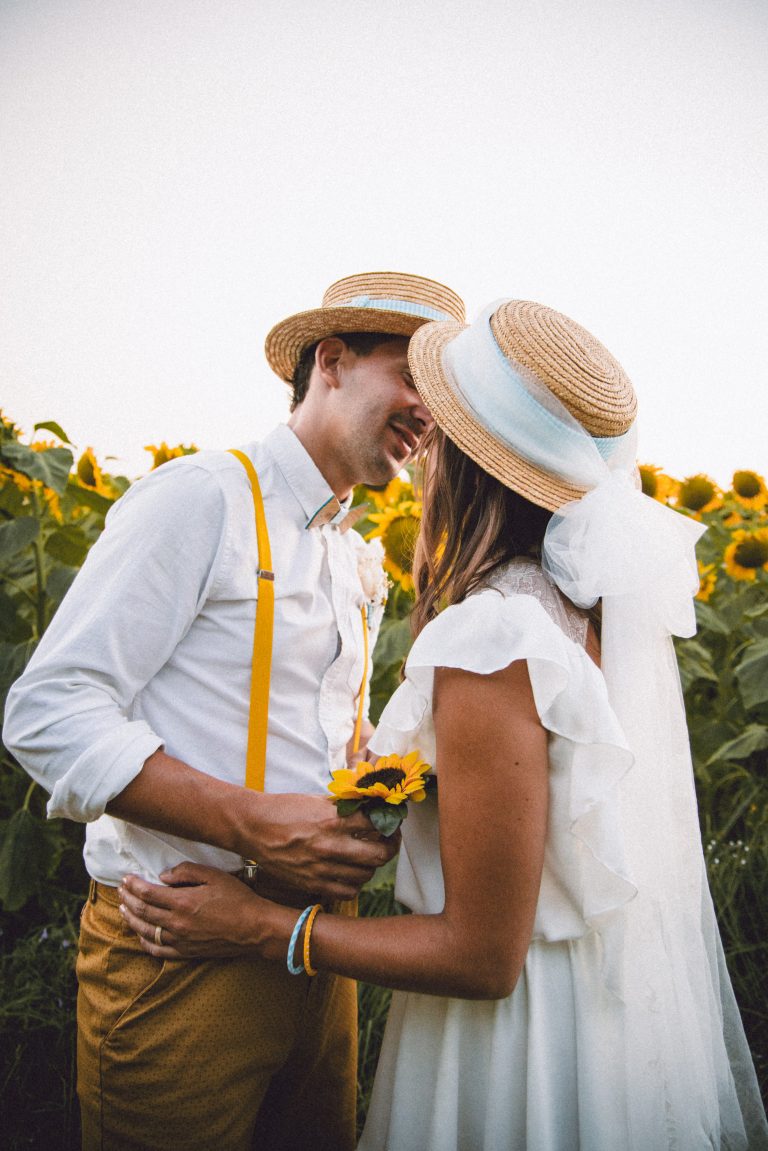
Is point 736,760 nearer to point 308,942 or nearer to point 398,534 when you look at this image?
point 398,534

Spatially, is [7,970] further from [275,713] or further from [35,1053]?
[275,713]

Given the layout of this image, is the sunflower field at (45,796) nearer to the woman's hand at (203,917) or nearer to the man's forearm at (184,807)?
the man's forearm at (184,807)

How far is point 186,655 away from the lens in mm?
1674

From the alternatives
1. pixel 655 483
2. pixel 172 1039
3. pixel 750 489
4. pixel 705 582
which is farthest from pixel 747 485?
pixel 172 1039

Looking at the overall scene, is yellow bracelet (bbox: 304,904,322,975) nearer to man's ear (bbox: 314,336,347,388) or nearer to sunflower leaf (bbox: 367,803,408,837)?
sunflower leaf (bbox: 367,803,408,837)

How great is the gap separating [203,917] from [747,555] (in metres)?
3.97

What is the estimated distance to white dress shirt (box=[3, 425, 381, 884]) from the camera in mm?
1479

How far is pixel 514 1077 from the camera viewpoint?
1426mm

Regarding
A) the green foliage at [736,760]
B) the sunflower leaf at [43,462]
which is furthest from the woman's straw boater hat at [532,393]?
the green foliage at [736,760]

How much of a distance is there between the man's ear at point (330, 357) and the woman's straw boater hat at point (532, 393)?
74cm

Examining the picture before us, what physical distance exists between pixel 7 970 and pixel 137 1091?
1.79m

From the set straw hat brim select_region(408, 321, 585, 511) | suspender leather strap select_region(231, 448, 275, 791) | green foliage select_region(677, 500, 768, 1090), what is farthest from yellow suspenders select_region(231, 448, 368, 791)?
green foliage select_region(677, 500, 768, 1090)

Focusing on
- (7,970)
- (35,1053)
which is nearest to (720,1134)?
(35,1053)

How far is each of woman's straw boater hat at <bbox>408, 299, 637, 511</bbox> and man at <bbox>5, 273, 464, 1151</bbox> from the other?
21.7 inches
